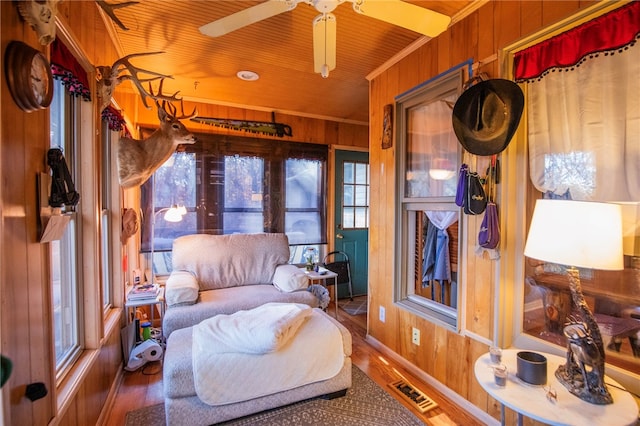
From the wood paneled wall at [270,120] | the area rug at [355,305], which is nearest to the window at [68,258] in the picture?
the wood paneled wall at [270,120]

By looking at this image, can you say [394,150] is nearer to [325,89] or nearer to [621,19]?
[325,89]

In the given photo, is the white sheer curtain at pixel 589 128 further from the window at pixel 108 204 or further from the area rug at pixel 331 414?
the window at pixel 108 204

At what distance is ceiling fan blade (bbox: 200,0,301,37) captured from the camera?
1407 mm

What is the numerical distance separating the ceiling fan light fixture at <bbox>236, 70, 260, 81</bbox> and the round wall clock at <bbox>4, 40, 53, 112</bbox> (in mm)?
1930

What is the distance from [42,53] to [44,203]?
562 mm

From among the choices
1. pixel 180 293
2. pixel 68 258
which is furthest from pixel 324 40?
pixel 180 293

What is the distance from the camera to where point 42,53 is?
1.16m

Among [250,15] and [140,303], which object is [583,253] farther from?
[140,303]

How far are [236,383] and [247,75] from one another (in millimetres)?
2591

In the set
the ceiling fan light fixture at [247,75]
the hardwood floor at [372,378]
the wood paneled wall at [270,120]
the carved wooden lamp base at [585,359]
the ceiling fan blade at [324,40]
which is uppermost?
the ceiling fan light fixture at [247,75]

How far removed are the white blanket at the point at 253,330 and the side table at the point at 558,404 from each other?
107cm

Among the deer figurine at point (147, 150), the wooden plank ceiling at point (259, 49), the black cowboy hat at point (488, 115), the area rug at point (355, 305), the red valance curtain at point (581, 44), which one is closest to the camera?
the red valance curtain at point (581, 44)

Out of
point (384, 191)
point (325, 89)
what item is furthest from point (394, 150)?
point (325, 89)

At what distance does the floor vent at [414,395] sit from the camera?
81.4 inches
